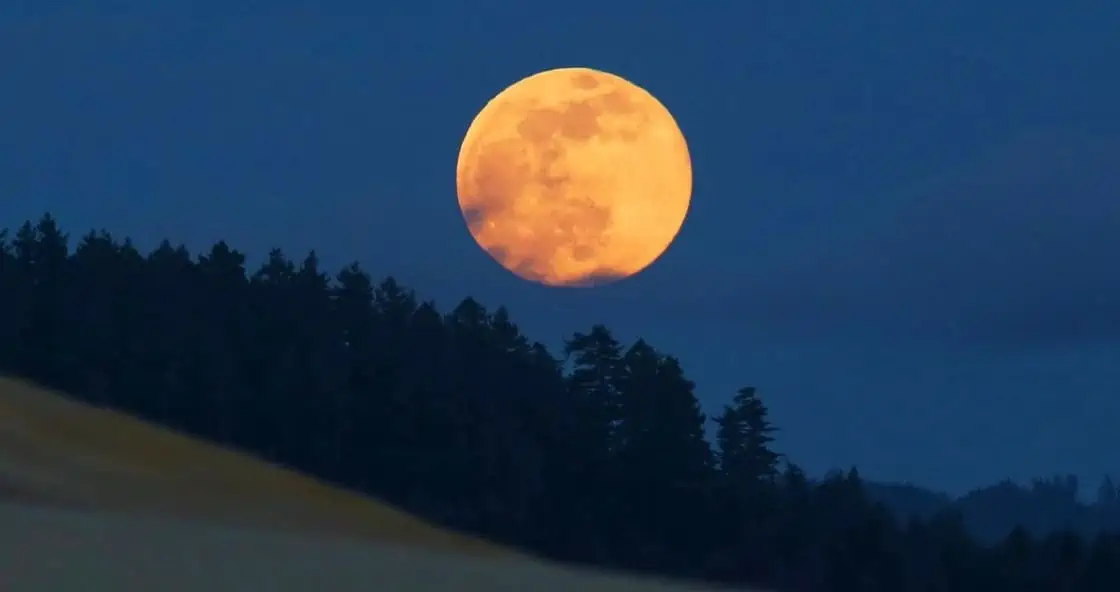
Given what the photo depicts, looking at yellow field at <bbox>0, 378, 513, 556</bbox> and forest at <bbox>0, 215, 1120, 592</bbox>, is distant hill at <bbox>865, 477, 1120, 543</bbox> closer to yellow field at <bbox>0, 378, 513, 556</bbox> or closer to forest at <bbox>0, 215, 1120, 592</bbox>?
forest at <bbox>0, 215, 1120, 592</bbox>

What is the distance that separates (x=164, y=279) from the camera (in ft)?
Answer: 232

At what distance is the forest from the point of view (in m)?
55.5

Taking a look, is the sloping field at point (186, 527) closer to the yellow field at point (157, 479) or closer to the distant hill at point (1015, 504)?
the yellow field at point (157, 479)

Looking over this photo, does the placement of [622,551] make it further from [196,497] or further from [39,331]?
[196,497]

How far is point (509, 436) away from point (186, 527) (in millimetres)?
50292

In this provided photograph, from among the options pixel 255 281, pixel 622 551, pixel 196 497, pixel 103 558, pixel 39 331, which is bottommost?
pixel 103 558

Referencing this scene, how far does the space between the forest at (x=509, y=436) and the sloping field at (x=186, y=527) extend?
1324 inches

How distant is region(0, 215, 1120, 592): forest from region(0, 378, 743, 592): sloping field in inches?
1324

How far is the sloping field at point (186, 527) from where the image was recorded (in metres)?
9.84

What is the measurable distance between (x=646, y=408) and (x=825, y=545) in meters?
12.2

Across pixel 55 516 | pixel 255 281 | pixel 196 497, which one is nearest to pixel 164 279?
pixel 255 281

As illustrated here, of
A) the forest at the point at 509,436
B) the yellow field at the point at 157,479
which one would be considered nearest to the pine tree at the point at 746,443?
the forest at the point at 509,436

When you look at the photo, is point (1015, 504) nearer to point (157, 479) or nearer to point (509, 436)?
point (509, 436)

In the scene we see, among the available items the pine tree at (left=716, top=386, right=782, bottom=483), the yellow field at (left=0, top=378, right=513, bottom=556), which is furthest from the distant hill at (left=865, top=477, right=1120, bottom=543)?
the yellow field at (left=0, top=378, right=513, bottom=556)
